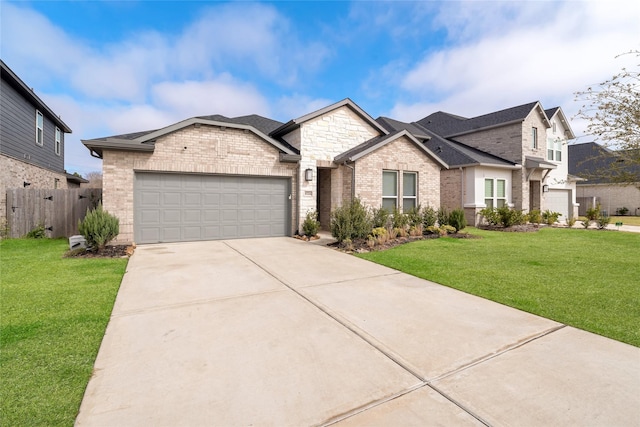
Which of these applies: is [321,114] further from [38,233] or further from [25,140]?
[25,140]

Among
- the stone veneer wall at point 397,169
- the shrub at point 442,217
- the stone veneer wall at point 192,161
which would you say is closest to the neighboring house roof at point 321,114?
the stone veneer wall at point 192,161

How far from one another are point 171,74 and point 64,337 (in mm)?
15339

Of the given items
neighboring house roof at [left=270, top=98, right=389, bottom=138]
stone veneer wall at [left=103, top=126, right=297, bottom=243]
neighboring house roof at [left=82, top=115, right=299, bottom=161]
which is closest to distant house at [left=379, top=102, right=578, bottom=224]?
neighboring house roof at [left=270, top=98, right=389, bottom=138]

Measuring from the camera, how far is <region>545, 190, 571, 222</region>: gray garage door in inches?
786

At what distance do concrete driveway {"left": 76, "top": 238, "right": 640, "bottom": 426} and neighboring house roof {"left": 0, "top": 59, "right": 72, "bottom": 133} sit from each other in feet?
40.1

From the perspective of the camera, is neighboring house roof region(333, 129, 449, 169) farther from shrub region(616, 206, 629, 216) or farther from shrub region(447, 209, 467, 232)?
shrub region(616, 206, 629, 216)

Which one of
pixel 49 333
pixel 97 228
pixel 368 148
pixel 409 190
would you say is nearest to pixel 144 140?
pixel 97 228

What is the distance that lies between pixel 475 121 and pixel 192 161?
1904 cm

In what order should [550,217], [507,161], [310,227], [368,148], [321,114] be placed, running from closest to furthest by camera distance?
[310,227], [368,148], [321,114], [550,217], [507,161]

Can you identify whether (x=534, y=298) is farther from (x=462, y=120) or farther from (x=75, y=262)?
(x=462, y=120)

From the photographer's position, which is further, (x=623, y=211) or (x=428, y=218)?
(x=623, y=211)

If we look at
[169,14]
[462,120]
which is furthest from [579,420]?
[462,120]

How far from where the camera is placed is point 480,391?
236 cm

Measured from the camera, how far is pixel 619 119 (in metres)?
4.53
